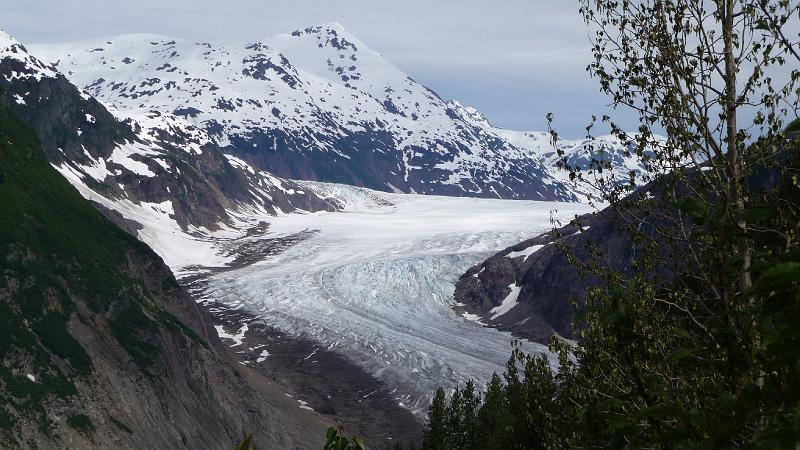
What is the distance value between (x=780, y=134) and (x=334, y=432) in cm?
857

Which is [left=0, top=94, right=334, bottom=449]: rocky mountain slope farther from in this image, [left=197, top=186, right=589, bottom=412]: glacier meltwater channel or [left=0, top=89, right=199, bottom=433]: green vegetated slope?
[left=197, top=186, right=589, bottom=412]: glacier meltwater channel

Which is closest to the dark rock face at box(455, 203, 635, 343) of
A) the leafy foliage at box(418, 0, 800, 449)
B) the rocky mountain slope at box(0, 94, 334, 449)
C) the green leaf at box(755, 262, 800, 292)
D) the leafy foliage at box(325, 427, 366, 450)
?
the rocky mountain slope at box(0, 94, 334, 449)

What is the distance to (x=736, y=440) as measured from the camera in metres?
11.2

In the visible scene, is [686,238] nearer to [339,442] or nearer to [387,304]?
[339,442]

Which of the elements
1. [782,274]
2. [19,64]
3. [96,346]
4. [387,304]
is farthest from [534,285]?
[782,274]

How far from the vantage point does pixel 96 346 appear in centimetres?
6819

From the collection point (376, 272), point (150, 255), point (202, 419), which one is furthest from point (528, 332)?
point (202, 419)

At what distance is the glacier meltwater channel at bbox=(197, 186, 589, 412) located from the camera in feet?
354

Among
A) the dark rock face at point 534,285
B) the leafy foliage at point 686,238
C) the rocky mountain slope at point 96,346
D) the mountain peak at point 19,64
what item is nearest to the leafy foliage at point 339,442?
the leafy foliage at point 686,238

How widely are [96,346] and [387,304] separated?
7417cm

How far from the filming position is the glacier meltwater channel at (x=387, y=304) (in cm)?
10781

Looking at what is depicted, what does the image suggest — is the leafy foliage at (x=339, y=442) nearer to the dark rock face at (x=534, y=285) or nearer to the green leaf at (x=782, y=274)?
the green leaf at (x=782, y=274)

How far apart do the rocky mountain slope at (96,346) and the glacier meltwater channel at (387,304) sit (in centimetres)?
1764

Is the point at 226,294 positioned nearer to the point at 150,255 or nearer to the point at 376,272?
the point at 376,272
